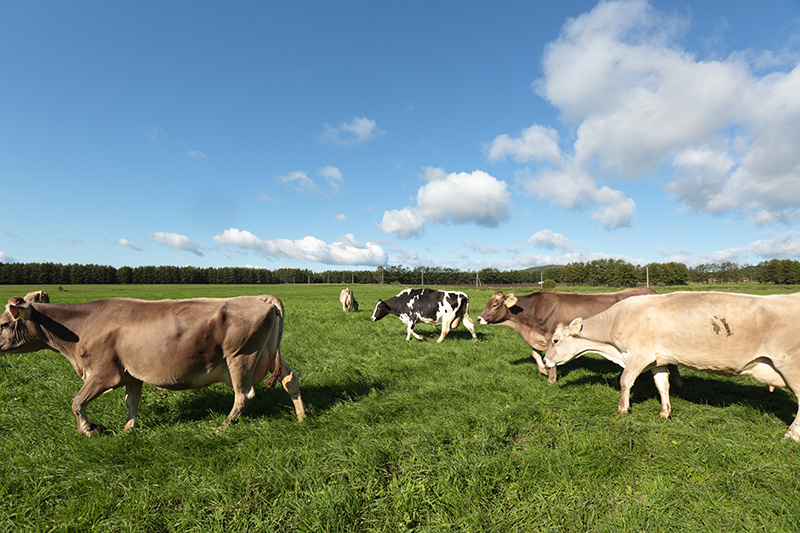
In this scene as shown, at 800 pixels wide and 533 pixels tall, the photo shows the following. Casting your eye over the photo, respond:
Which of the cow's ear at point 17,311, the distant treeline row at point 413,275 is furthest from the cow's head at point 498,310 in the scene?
the distant treeline row at point 413,275

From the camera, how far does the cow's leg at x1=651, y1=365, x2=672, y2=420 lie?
17.1 feet

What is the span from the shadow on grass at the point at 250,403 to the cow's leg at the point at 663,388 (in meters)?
4.71

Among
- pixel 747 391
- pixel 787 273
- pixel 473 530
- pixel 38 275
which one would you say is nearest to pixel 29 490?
pixel 473 530

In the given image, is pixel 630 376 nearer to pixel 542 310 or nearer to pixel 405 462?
pixel 542 310

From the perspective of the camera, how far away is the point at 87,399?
4395mm

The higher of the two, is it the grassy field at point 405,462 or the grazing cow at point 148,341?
the grazing cow at point 148,341

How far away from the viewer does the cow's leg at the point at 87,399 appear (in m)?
4.37

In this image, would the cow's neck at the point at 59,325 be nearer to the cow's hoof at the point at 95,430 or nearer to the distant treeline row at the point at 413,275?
the cow's hoof at the point at 95,430

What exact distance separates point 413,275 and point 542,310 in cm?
13176

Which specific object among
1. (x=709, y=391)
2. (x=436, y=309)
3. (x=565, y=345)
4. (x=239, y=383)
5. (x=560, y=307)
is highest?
(x=560, y=307)

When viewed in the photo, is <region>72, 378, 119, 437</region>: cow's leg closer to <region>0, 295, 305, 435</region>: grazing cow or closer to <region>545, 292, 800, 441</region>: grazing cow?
<region>0, 295, 305, 435</region>: grazing cow

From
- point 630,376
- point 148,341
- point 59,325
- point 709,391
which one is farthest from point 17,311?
point 709,391

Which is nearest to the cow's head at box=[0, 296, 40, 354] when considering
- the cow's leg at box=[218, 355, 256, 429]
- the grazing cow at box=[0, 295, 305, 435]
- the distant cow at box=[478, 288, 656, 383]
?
the grazing cow at box=[0, 295, 305, 435]

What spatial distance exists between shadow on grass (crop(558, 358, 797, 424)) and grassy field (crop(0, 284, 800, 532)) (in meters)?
0.07
